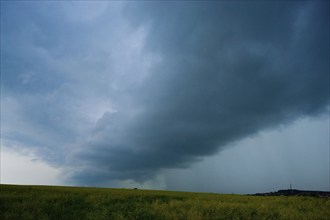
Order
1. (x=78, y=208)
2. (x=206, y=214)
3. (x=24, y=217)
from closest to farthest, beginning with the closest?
(x=24, y=217), (x=206, y=214), (x=78, y=208)

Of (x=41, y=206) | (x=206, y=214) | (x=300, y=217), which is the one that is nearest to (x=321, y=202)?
(x=300, y=217)

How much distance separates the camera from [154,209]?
89.8 feet

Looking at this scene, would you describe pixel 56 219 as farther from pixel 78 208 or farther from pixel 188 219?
pixel 188 219

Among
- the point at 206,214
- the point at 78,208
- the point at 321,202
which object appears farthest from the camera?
the point at 321,202

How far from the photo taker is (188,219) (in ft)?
76.1

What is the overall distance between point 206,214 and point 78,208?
442 inches

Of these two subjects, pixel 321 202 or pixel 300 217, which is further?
pixel 321 202

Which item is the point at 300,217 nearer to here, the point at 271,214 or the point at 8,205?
the point at 271,214

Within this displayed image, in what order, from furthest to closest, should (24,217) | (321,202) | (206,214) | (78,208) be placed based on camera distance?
(321,202), (78,208), (206,214), (24,217)

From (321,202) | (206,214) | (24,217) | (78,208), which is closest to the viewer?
(24,217)

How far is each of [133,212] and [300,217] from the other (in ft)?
44.8

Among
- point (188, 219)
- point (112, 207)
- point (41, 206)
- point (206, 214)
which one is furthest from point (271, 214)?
point (41, 206)

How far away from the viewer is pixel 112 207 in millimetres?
28500

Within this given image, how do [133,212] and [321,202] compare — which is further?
[321,202]
